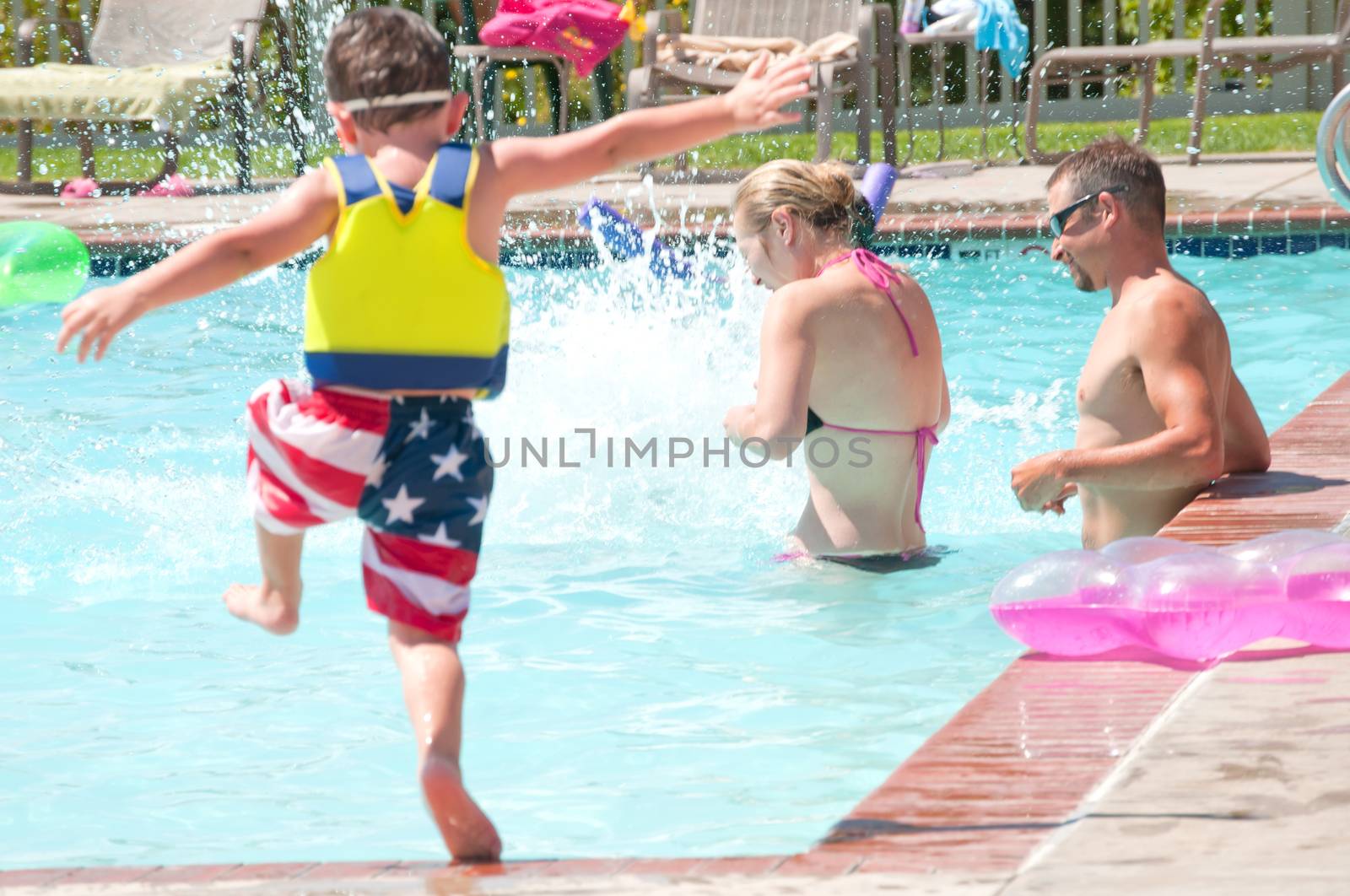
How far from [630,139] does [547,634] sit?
2.03m

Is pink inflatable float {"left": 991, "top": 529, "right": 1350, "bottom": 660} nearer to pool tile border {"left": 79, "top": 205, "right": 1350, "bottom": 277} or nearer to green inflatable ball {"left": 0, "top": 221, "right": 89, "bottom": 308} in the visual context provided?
green inflatable ball {"left": 0, "top": 221, "right": 89, "bottom": 308}

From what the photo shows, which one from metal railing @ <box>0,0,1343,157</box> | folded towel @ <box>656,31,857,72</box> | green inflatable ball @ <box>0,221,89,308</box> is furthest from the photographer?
metal railing @ <box>0,0,1343,157</box>

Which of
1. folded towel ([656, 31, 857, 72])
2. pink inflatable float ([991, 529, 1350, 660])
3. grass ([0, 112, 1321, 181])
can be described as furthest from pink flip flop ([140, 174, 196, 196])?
pink inflatable float ([991, 529, 1350, 660])

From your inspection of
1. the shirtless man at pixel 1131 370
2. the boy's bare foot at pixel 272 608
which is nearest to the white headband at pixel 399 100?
the boy's bare foot at pixel 272 608

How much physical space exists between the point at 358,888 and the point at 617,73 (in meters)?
15.2

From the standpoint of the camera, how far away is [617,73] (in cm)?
1664

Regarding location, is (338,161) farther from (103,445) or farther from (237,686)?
(103,445)

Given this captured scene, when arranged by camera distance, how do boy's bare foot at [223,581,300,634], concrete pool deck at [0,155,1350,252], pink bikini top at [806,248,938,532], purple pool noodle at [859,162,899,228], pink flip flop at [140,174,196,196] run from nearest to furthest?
boy's bare foot at [223,581,300,634] < pink bikini top at [806,248,938,532] < purple pool noodle at [859,162,899,228] < concrete pool deck at [0,155,1350,252] < pink flip flop at [140,174,196,196]

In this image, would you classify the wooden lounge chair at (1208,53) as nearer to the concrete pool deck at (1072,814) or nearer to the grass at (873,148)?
the grass at (873,148)

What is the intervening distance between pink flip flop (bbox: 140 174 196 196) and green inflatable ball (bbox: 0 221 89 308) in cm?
697

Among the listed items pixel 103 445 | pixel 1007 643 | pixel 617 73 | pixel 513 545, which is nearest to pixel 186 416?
pixel 103 445

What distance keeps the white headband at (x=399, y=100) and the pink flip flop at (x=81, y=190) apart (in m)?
9.80

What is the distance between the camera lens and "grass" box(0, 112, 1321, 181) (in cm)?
1285

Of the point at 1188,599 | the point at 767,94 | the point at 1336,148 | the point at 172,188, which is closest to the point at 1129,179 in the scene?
the point at 1336,148
